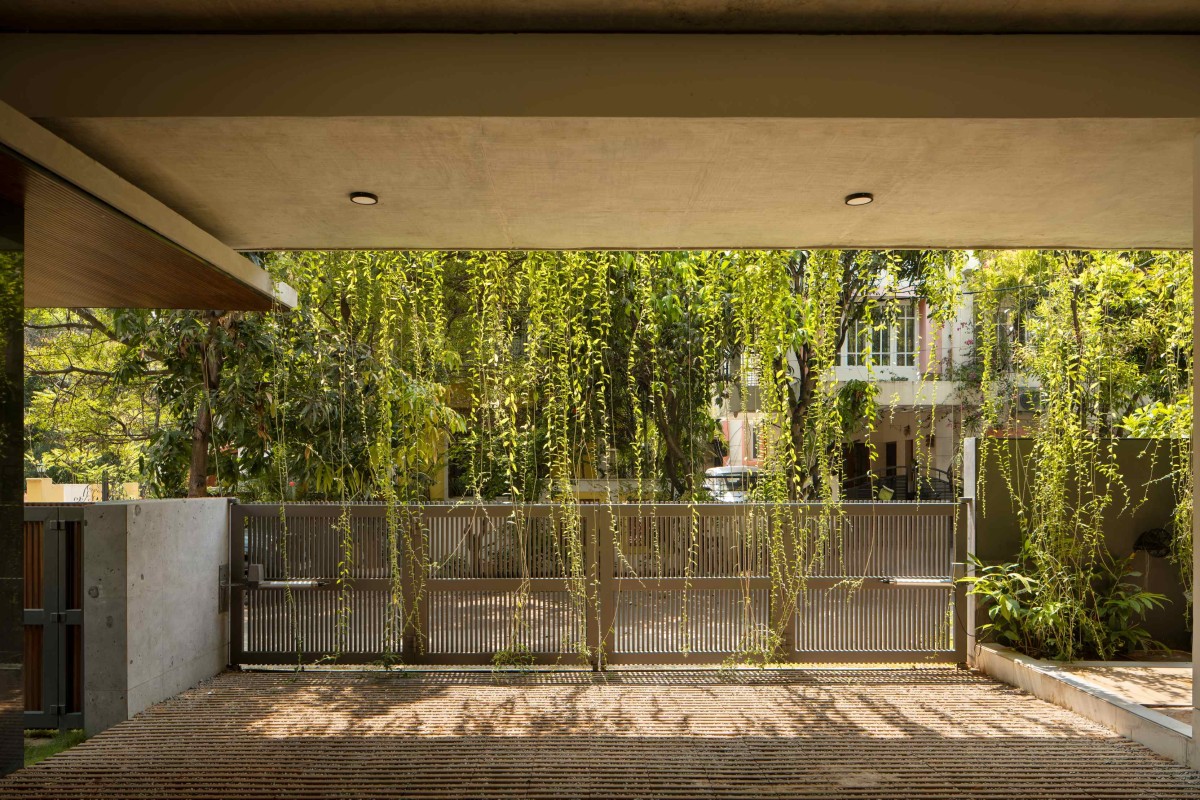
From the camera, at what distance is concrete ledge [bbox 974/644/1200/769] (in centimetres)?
316

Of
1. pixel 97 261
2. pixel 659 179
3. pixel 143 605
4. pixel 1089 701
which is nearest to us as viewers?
pixel 659 179

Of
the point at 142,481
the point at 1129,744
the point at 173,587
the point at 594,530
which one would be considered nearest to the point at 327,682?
the point at 173,587

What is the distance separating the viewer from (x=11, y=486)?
8.82 feet

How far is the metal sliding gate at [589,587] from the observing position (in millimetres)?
4703

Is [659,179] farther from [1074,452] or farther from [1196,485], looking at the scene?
[1074,452]

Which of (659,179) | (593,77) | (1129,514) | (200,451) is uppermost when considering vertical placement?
(593,77)

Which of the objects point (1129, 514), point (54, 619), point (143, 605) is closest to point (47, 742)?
point (54, 619)

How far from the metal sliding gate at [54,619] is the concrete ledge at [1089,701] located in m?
5.00

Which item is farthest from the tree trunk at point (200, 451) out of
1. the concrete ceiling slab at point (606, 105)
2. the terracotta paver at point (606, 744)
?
the concrete ceiling slab at point (606, 105)

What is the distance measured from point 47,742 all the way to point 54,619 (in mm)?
572

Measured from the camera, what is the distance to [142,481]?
637 centimetres

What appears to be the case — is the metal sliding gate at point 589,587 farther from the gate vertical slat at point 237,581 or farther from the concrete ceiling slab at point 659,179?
the concrete ceiling slab at point 659,179

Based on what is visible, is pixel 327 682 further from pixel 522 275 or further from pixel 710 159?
pixel 710 159

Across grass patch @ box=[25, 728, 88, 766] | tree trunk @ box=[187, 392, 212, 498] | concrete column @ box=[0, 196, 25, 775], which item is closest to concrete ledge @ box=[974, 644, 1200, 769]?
concrete column @ box=[0, 196, 25, 775]
